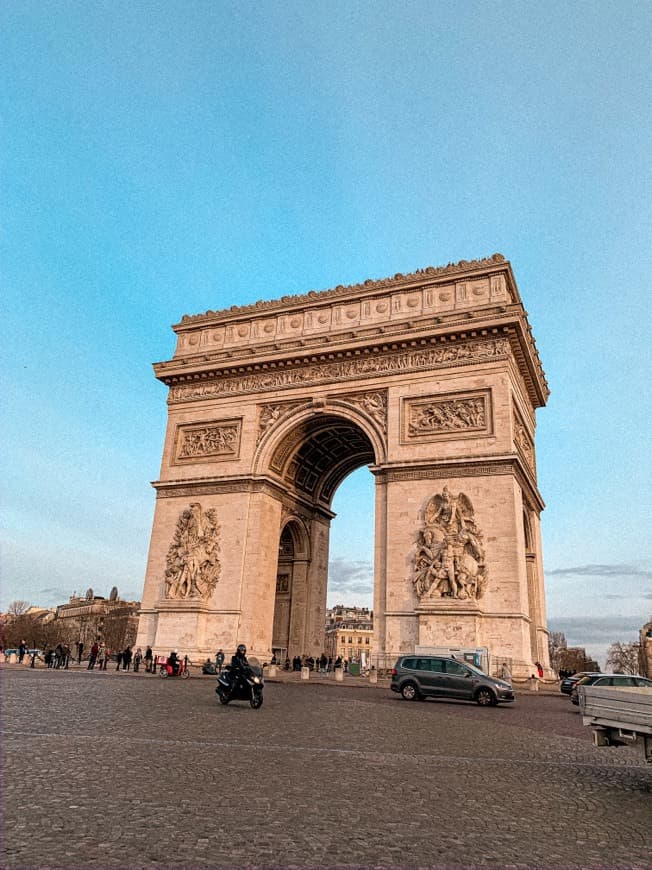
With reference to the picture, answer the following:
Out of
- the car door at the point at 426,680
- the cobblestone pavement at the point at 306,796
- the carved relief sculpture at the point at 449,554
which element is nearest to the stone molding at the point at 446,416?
the carved relief sculpture at the point at 449,554

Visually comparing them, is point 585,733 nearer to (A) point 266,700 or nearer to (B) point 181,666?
(A) point 266,700

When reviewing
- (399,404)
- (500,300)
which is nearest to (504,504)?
(399,404)

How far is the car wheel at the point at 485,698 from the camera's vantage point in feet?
55.6

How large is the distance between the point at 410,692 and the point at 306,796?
13547mm

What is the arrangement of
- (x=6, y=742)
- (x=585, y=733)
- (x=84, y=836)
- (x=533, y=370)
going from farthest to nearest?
(x=533, y=370) < (x=585, y=733) < (x=6, y=742) < (x=84, y=836)

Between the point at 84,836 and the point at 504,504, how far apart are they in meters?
22.0

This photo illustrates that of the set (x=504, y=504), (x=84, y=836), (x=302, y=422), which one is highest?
(x=302, y=422)

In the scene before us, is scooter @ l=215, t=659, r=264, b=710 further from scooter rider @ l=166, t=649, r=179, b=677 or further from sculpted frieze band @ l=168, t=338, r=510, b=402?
sculpted frieze band @ l=168, t=338, r=510, b=402

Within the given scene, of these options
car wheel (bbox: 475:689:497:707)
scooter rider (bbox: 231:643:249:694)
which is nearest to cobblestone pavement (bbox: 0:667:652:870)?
scooter rider (bbox: 231:643:249:694)

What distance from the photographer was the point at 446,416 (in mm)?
26594

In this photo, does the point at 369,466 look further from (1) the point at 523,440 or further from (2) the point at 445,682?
(2) the point at 445,682

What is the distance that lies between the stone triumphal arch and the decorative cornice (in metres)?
0.09

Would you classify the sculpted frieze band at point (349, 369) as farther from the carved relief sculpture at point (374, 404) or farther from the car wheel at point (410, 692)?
the car wheel at point (410, 692)

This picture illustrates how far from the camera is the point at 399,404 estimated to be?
2755 cm
